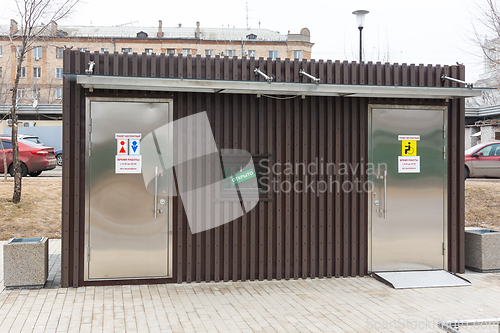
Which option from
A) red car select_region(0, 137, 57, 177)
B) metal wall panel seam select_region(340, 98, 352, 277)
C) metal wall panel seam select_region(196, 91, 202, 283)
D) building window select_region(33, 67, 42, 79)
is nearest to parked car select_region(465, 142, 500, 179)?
metal wall panel seam select_region(340, 98, 352, 277)

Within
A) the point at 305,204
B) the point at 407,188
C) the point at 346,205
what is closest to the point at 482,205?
the point at 407,188

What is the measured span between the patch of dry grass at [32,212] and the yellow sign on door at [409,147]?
766cm

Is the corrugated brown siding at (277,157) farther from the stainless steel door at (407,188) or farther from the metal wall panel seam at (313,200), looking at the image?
the stainless steel door at (407,188)

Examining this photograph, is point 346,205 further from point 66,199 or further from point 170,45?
point 170,45

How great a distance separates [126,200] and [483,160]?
12768mm

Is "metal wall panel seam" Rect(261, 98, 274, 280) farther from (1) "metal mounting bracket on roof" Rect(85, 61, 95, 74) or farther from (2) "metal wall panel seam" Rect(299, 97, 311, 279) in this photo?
(1) "metal mounting bracket on roof" Rect(85, 61, 95, 74)

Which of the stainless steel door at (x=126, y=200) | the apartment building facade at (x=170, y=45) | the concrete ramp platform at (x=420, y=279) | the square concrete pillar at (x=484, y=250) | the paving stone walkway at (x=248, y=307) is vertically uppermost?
the apartment building facade at (x=170, y=45)

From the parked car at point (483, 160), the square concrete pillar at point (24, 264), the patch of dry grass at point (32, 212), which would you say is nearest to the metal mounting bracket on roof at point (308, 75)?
the square concrete pillar at point (24, 264)

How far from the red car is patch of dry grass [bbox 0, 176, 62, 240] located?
1073mm

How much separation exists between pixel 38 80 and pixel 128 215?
53.4 metres

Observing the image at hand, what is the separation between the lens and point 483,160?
15.6m

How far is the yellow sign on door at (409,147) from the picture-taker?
7.59 meters

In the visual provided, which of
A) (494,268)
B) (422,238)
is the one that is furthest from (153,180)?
(494,268)

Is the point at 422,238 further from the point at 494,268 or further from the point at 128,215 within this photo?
the point at 128,215
